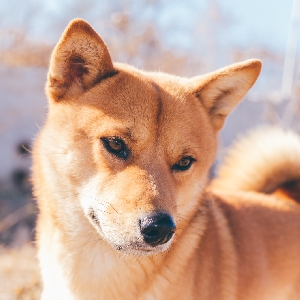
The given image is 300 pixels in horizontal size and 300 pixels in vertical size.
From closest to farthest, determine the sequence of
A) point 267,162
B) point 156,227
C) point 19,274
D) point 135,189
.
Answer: point 156,227
point 135,189
point 267,162
point 19,274

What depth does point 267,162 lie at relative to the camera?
320 cm

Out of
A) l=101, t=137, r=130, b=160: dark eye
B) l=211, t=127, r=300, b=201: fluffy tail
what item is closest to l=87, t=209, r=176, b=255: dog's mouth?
l=101, t=137, r=130, b=160: dark eye

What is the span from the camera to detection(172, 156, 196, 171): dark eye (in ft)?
7.19

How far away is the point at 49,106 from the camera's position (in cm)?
236

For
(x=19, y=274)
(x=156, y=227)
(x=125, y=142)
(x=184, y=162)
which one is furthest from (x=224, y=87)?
(x=19, y=274)

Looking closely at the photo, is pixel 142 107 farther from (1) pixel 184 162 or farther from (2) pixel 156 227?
(2) pixel 156 227

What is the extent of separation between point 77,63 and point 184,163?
78 centimetres

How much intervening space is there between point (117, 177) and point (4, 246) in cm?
361

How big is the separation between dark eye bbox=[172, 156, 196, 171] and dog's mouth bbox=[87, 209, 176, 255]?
1.46 feet

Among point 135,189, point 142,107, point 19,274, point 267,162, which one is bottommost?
point 19,274

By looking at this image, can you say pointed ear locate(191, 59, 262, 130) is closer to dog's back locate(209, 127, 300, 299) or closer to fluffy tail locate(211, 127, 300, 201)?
dog's back locate(209, 127, 300, 299)

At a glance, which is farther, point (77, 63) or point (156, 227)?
point (77, 63)

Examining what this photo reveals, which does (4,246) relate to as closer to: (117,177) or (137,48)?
(117,177)

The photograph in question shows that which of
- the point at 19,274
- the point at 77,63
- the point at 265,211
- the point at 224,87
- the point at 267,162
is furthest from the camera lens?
the point at 19,274
